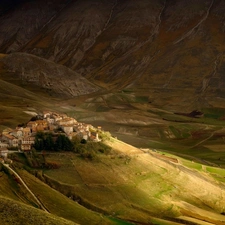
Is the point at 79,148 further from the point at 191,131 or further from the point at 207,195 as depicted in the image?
the point at 191,131

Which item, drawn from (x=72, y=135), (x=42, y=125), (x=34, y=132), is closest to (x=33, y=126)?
(x=42, y=125)

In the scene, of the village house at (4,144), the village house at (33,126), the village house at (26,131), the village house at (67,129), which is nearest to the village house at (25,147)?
the village house at (4,144)

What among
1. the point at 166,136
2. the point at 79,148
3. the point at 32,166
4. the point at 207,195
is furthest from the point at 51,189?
the point at 166,136

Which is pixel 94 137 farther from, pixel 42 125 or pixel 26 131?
pixel 26 131

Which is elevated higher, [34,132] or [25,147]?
[34,132]

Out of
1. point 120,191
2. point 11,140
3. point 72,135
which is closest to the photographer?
point 120,191

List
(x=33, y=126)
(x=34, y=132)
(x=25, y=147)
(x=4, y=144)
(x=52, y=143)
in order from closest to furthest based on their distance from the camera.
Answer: (x=25, y=147)
(x=4, y=144)
(x=52, y=143)
(x=34, y=132)
(x=33, y=126)

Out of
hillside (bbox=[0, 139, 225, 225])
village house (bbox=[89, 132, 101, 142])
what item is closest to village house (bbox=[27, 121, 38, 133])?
hillside (bbox=[0, 139, 225, 225])

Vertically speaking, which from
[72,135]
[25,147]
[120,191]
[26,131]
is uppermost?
[72,135]

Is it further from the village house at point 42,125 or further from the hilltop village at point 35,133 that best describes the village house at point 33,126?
the village house at point 42,125
